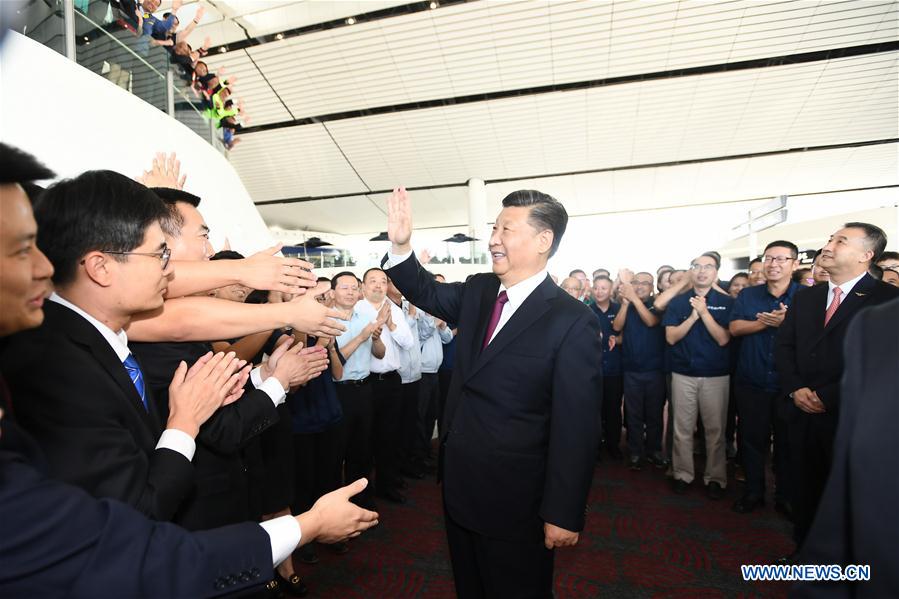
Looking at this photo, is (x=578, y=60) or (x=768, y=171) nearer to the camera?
(x=578, y=60)

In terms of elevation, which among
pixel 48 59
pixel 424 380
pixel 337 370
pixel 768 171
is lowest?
pixel 424 380

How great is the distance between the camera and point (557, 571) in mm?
2605

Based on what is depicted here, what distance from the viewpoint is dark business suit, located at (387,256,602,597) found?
157 cm

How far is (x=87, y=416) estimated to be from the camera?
894 mm

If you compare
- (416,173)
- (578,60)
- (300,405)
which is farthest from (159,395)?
(416,173)

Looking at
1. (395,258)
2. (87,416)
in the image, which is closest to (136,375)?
(87,416)

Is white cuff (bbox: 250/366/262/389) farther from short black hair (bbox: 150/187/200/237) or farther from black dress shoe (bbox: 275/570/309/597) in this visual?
black dress shoe (bbox: 275/570/309/597)

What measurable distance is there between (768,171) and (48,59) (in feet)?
51.3

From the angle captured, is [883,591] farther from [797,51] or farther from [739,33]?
[797,51]

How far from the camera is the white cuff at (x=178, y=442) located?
1.08 meters

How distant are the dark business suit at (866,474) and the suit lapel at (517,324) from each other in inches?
39.9

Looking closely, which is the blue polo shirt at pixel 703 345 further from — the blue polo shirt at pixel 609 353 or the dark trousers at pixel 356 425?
the dark trousers at pixel 356 425

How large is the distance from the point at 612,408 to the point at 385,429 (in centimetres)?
237

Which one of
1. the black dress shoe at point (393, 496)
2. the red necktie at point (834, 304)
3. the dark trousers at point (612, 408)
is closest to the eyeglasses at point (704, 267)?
the red necktie at point (834, 304)
